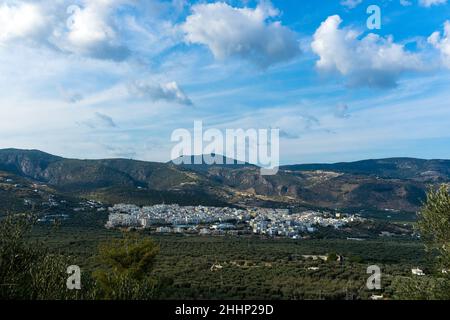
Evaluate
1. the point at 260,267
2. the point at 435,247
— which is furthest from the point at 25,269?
the point at 260,267

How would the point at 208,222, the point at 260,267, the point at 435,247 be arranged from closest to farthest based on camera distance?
the point at 435,247
the point at 260,267
the point at 208,222

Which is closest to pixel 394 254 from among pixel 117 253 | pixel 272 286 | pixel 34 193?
pixel 272 286

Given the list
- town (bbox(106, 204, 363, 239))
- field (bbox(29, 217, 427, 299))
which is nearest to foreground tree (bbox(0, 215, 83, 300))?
field (bbox(29, 217, 427, 299))

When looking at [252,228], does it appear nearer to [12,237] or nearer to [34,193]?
[34,193]

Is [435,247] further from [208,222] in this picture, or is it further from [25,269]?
[208,222]

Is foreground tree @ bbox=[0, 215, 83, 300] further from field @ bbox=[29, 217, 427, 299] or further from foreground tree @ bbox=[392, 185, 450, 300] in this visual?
foreground tree @ bbox=[392, 185, 450, 300]

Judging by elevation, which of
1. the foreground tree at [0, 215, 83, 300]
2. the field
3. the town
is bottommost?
the town

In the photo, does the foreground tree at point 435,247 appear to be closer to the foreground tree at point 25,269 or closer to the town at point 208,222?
the foreground tree at point 25,269

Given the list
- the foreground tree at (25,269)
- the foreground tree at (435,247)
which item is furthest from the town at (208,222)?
the foreground tree at (25,269)

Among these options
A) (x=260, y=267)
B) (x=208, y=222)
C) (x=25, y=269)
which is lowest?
(x=208, y=222)

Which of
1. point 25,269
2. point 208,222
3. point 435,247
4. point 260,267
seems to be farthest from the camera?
point 208,222
